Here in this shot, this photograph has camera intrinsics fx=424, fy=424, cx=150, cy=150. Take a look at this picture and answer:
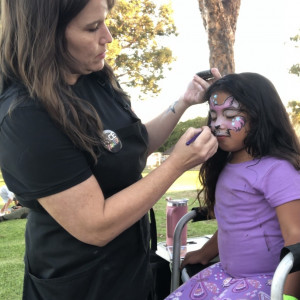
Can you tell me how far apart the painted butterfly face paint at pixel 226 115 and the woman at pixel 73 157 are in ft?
0.85

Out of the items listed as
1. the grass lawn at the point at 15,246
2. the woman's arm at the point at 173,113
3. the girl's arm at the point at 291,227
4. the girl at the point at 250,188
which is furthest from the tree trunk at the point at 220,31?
the girl's arm at the point at 291,227

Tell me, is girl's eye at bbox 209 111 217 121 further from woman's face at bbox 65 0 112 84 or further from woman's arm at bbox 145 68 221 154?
woman's face at bbox 65 0 112 84

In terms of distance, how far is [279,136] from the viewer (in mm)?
1695

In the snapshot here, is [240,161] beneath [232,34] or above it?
beneath

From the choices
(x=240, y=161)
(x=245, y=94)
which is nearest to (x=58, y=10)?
(x=245, y=94)

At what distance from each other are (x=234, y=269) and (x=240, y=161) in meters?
0.43

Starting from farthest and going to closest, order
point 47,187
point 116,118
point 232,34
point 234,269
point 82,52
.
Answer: point 232,34, point 234,269, point 116,118, point 82,52, point 47,187

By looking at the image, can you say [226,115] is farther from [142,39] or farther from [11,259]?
[142,39]

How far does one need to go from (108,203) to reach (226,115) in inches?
25.9

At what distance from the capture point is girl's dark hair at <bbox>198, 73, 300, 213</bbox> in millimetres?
1643

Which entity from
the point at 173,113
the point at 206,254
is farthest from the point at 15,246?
the point at 173,113

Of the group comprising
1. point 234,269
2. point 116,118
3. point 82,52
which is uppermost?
point 82,52

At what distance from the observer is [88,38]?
4.41 feet

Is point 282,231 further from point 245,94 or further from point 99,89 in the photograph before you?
point 99,89
